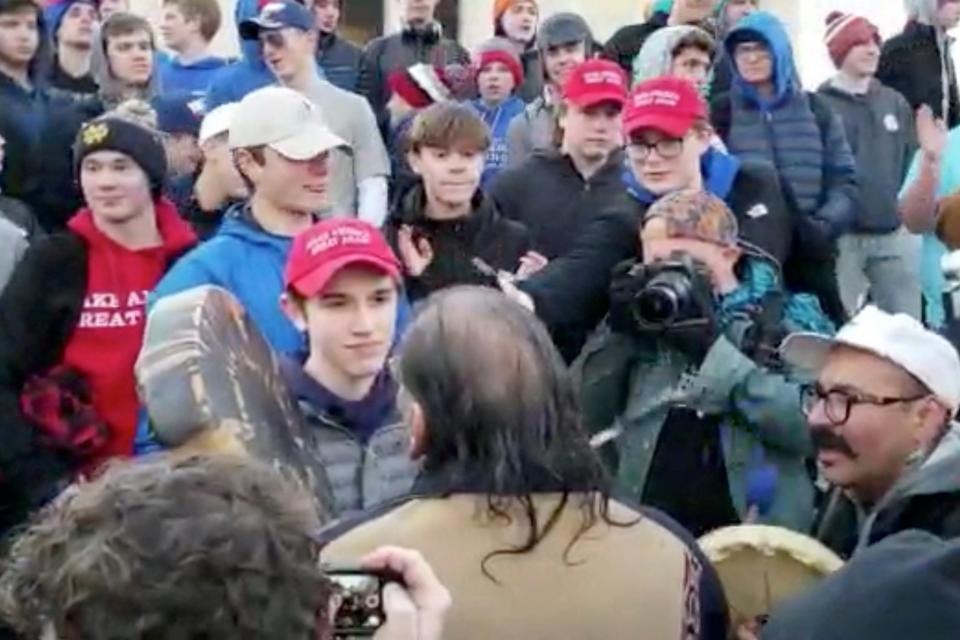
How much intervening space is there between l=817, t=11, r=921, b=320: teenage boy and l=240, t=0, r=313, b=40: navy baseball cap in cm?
216

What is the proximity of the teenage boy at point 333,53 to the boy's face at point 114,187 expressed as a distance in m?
4.47

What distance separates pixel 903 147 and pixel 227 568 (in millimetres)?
7235

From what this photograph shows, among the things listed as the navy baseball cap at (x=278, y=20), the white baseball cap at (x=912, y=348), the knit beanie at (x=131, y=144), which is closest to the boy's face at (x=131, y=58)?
the navy baseball cap at (x=278, y=20)

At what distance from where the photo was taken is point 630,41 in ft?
31.1

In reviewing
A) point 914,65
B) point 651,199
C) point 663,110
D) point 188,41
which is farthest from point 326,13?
point 651,199

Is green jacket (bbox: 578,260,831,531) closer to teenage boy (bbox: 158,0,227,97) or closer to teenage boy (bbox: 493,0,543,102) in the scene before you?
teenage boy (bbox: 158,0,227,97)

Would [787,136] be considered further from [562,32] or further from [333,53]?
[333,53]

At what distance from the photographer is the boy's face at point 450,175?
5.65 metres

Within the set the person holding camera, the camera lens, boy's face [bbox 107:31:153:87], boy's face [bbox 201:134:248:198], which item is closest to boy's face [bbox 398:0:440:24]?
boy's face [bbox 107:31:153:87]

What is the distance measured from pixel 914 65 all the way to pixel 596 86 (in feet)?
12.0

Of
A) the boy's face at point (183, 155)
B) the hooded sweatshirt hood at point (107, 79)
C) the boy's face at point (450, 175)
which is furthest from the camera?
the hooded sweatshirt hood at point (107, 79)

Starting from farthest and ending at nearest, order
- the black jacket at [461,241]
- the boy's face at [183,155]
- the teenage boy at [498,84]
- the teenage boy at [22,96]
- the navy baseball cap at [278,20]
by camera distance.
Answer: the teenage boy at [498,84], the navy baseball cap at [278,20], the teenage boy at [22,96], the boy's face at [183,155], the black jacket at [461,241]

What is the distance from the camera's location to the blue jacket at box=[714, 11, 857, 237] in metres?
7.32

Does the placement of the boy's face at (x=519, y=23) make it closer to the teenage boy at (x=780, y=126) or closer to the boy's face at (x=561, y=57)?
the boy's face at (x=561, y=57)
